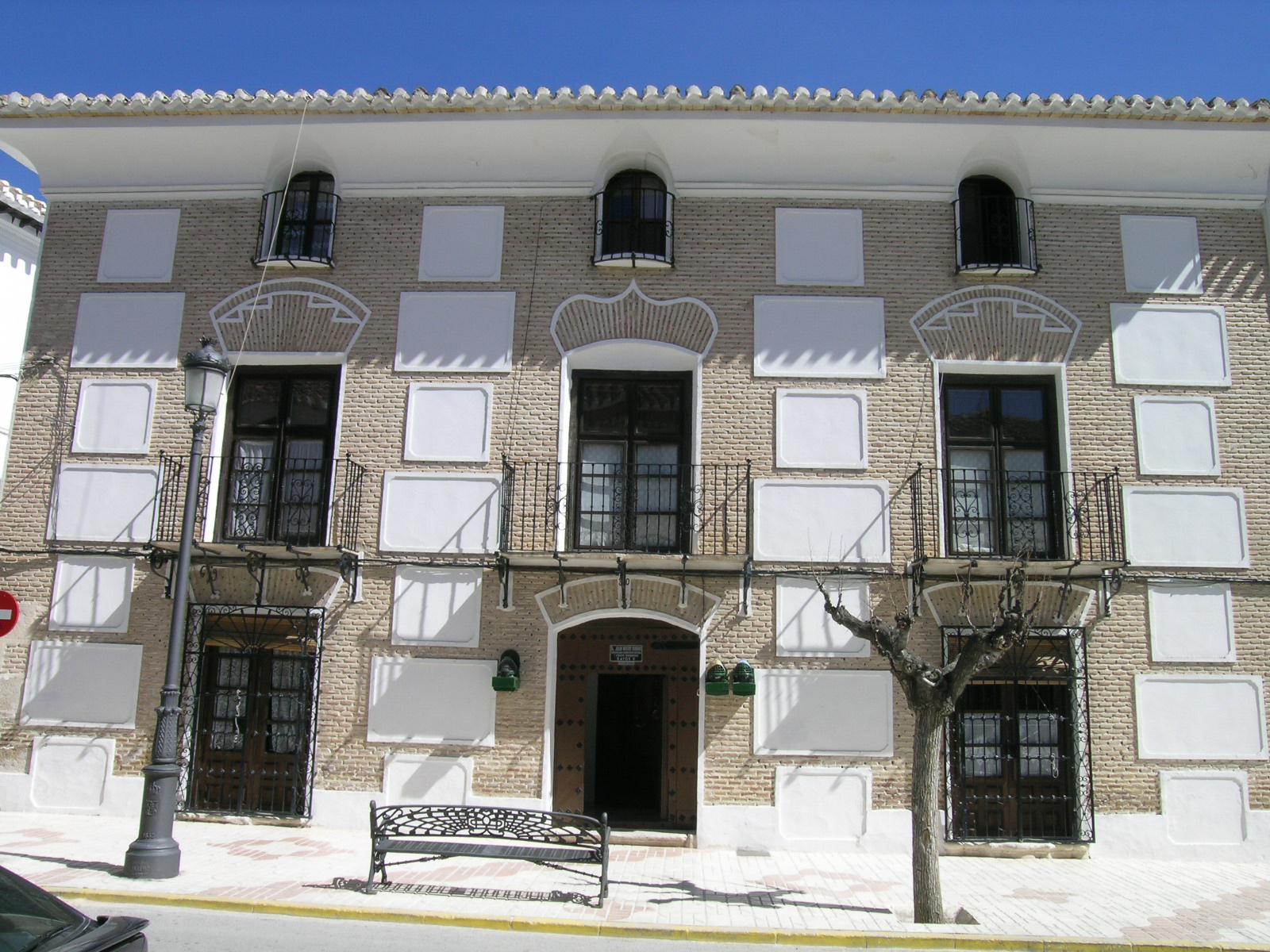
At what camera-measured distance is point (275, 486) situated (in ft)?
37.3

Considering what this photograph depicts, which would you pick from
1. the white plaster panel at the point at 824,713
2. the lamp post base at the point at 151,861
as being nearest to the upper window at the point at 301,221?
the lamp post base at the point at 151,861

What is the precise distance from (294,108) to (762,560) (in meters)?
7.32

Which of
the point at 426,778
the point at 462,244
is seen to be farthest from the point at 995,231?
the point at 426,778

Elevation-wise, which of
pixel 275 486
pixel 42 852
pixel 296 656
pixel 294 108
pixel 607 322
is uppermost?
pixel 294 108

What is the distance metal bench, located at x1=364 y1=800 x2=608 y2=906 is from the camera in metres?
7.52

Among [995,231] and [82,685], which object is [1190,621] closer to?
[995,231]

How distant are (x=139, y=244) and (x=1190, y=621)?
12.8 metres

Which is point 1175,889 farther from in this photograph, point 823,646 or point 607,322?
point 607,322

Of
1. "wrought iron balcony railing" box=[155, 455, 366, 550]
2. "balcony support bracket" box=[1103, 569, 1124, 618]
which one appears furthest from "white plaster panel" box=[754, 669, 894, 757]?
"wrought iron balcony railing" box=[155, 455, 366, 550]

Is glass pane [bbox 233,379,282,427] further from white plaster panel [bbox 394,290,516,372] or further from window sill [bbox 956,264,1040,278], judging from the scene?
window sill [bbox 956,264,1040,278]

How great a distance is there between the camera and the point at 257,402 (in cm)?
1173

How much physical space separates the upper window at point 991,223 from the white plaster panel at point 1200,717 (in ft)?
16.4

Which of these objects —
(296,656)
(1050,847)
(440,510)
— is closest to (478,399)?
(440,510)

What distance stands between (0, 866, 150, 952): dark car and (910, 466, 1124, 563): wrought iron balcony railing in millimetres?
8179
